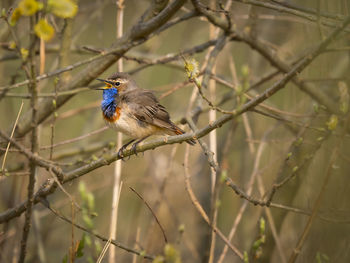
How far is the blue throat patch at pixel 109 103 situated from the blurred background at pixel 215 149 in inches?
9.0

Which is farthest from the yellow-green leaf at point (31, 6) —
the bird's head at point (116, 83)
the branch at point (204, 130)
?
the bird's head at point (116, 83)

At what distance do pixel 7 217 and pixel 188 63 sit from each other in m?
1.76

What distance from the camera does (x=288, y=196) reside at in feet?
14.5

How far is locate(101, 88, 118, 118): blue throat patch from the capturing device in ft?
14.7

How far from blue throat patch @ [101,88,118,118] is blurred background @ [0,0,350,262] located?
0.23 meters

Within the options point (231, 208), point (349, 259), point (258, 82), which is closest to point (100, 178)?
point (231, 208)

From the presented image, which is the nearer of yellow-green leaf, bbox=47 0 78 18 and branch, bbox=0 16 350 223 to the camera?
yellow-green leaf, bbox=47 0 78 18

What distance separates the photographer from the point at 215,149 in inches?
165

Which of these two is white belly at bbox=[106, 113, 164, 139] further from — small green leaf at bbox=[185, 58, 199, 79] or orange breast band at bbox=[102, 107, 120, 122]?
small green leaf at bbox=[185, 58, 199, 79]

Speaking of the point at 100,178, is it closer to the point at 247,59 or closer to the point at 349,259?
the point at 247,59

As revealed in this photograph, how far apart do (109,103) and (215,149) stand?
1181 mm

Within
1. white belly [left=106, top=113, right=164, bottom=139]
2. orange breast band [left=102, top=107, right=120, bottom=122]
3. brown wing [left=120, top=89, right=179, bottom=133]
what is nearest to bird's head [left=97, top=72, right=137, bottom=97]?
brown wing [left=120, top=89, right=179, bottom=133]

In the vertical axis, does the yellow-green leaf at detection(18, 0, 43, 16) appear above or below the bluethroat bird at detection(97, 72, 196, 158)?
above

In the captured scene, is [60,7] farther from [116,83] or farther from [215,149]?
[116,83]
